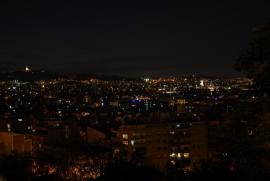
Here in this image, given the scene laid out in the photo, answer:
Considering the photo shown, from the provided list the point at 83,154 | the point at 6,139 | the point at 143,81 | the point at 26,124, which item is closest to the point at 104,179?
the point at 83,154

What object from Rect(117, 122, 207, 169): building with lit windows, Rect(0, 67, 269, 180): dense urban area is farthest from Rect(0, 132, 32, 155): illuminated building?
Rect(117, 122, 207, 169): building with lit windows

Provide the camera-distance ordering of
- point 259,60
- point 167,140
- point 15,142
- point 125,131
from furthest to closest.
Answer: point 167,140 < point 125,131 < point 15,142 < point 259,60

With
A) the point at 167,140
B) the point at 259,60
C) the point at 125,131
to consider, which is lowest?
the point at 167,140

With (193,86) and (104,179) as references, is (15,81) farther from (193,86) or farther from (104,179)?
(104,179)

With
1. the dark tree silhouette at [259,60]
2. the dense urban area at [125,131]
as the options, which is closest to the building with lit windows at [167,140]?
the dense urban area at [125,131]

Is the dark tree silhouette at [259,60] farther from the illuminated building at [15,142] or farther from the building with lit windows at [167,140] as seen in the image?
the building with lit windows at [167,140]

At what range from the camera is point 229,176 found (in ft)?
36.2

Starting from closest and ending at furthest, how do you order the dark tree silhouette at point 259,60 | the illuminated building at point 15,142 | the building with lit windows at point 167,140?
the dark tree silhouette at point 259,60 < the illuminated building at point 15,142 < the building with lit windows at point 167,140

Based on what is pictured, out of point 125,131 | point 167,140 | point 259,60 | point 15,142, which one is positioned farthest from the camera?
point 167,140

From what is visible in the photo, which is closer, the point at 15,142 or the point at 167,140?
the point at 15,142

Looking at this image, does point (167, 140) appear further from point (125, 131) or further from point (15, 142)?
point (15, 142)

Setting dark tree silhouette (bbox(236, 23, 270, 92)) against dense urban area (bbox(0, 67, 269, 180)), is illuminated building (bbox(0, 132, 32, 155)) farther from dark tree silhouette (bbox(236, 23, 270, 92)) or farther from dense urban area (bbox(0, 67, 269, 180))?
dark tree silhouette (bbox(236, 23, 270, 92))

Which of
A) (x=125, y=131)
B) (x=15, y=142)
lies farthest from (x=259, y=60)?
(x=125, y=131)

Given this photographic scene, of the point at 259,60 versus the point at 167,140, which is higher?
the point at 259,60
